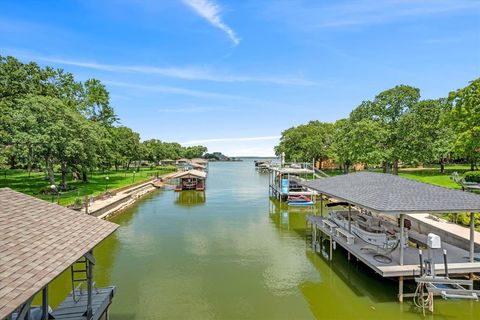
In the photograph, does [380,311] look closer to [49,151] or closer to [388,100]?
[49,151]

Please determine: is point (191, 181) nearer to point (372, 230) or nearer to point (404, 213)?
point (372, 230)

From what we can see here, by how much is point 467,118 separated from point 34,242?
32.5m

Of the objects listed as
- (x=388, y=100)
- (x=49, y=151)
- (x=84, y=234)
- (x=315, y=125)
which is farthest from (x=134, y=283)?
(x=315, y=125)

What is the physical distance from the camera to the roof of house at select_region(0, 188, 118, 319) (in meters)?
4.78

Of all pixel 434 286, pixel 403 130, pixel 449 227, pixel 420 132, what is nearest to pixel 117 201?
pixel 449 227

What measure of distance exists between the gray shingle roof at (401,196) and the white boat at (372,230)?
1429 mm

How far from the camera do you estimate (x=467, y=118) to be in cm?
2720

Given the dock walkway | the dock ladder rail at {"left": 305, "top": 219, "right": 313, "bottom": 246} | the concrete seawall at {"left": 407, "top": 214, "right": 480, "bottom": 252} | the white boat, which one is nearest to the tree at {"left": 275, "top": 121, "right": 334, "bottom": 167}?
the dock ladder rail at {"left": 305, "top": 219, "right": 313, "bottom": 246}

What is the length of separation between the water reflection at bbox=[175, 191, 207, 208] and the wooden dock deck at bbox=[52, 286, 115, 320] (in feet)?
68.1

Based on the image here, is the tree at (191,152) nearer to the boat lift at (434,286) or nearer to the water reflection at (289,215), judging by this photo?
the water reflection at (289,215)

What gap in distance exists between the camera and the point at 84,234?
7625 mm

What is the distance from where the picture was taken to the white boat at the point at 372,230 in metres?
12.0

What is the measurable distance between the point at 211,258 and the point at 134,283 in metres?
4.02

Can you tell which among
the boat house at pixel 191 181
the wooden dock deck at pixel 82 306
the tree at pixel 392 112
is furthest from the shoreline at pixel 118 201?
the tree at pixel 392 112
